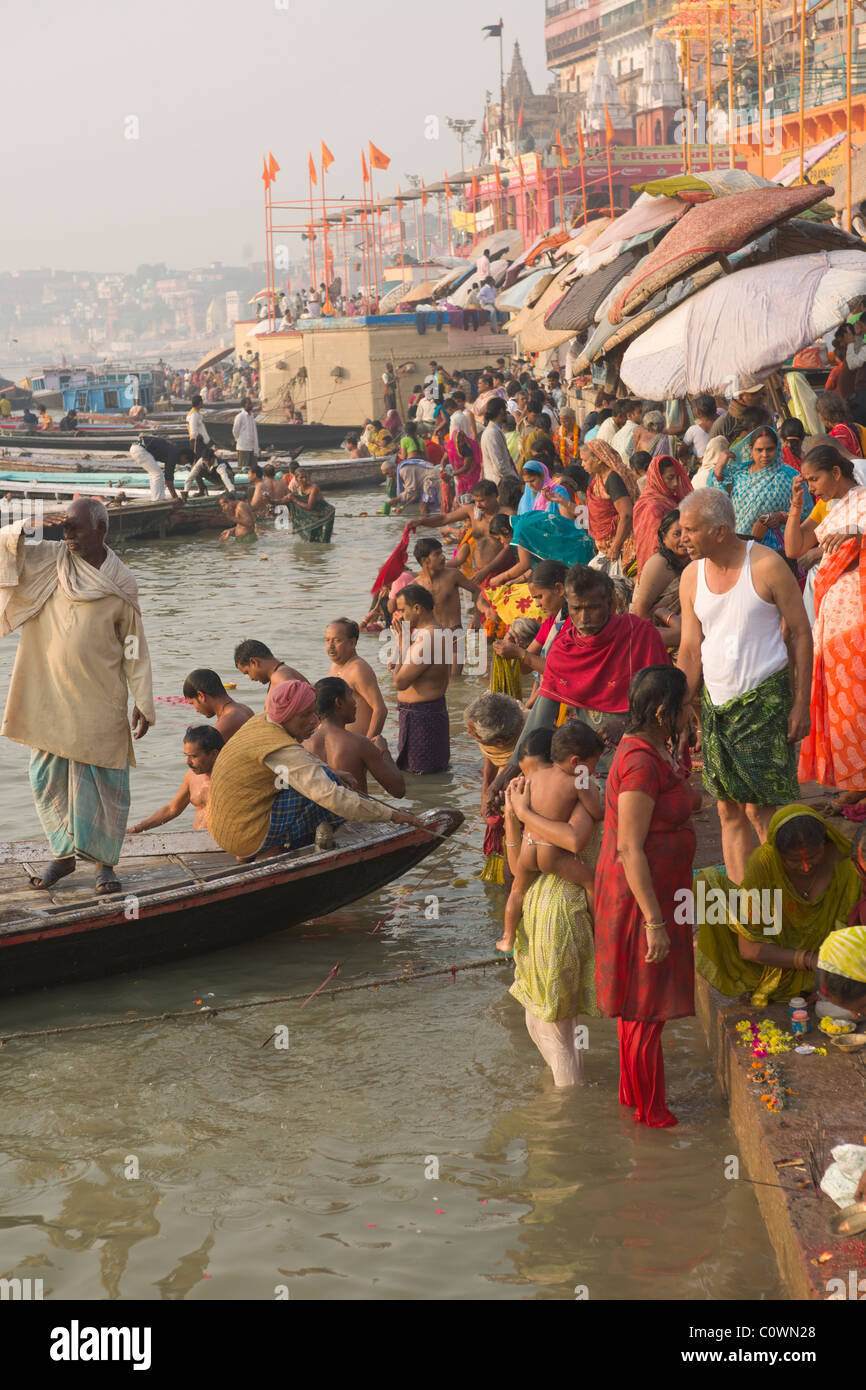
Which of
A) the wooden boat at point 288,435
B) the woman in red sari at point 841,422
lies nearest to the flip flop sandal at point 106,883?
the woman in red sari at point 841,422

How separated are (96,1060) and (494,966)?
1.79 m

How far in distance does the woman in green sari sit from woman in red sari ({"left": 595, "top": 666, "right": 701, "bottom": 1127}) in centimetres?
25

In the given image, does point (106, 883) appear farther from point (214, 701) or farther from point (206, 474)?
point (206, 474)

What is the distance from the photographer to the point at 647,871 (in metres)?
4.18

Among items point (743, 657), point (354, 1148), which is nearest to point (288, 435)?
point (743, 657)

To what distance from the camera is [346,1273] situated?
161 inches

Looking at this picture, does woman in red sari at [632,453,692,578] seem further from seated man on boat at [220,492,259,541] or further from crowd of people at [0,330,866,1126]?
seated man on boat at [220,492,259,541]

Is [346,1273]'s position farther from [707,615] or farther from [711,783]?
[707,615]

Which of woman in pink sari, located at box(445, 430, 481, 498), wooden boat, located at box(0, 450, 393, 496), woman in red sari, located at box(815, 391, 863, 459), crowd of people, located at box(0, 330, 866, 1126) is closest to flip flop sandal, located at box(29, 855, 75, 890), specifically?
crowd of people, located at box(0, 330, 866, 1126)

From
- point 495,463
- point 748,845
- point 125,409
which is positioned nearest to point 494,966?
point 748,845

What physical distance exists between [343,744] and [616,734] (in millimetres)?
1698

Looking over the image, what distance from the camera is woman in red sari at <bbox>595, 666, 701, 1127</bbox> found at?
4.17 meters

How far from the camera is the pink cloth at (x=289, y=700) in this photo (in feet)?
19.7

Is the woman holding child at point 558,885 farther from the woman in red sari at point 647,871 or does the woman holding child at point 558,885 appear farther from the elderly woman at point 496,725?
the elderly woman at point 496,725
